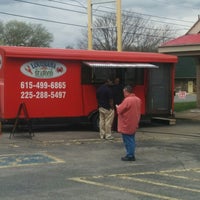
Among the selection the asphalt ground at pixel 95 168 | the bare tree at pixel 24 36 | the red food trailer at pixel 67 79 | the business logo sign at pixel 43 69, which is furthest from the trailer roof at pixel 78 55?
the bare tree at pixel 24 36

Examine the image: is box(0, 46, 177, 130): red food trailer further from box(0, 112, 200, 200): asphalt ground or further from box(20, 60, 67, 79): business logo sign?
box(0, 112, 200, 200): asphalt ground

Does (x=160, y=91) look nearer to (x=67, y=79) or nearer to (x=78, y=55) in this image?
(x=78, y=55)

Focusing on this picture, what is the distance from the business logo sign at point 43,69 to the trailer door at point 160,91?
138 inches

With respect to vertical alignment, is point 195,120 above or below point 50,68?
below

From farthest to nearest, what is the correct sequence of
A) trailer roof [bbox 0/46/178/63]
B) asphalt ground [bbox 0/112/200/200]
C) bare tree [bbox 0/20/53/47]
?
bare tree [bbox 0/20/53/47]
trailer roof [bbox 0/46/178/63]
asphalt ground [bbox 0/112/200/200]

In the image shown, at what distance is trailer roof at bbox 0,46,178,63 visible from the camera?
1540 cm

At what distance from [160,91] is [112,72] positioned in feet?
7.16

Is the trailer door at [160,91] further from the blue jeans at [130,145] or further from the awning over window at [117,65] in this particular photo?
the blue jeans at [130,145]

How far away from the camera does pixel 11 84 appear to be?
1535 centimetres

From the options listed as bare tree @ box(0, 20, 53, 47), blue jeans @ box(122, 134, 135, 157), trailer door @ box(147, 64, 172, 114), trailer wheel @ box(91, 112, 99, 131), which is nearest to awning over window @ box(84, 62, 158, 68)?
trailer door @ box(147, 64, 172, 114)

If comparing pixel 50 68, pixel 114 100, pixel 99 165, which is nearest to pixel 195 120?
pixel 114 100

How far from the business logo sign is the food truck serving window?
2.73ft

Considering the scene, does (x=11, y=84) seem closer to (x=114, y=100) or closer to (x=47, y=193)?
(x=114, y=100)

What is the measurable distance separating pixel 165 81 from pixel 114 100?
129 inches
